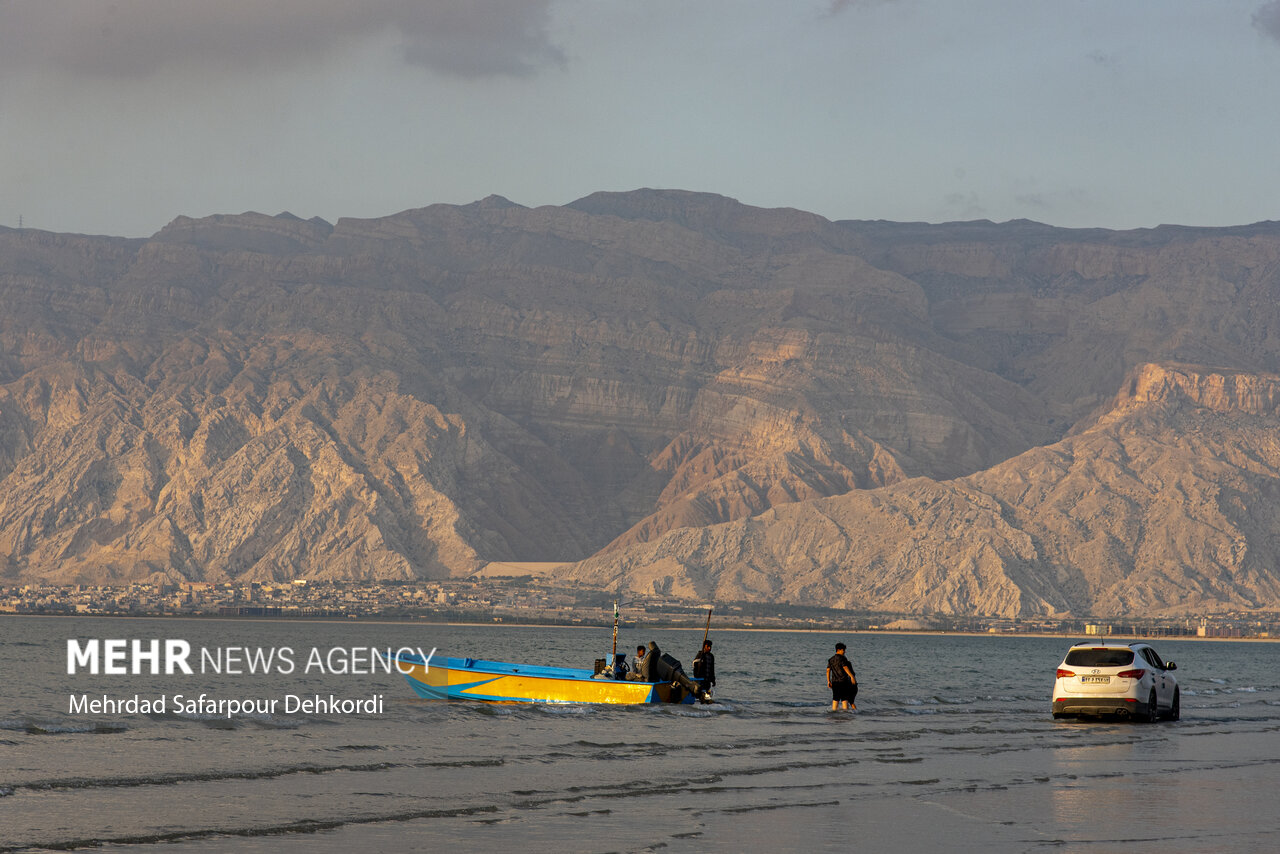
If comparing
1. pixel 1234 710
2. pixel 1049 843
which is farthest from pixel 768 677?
pixel 1049 843

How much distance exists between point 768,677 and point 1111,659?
47.4 metres

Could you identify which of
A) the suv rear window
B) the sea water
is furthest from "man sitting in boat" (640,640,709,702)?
the suv rear window

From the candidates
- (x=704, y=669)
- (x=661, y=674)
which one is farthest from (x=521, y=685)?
(x=704, y=669)

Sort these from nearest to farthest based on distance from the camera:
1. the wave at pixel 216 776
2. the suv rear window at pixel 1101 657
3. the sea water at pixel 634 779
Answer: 1. the sea water at pixel 634 779
2. the wave at pixel 216 776
3. the suv rear window at pixel 1101 657

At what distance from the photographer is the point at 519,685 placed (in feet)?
180

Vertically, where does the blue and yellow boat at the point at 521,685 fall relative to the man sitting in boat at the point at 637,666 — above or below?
below

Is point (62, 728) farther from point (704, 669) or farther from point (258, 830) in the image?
point (704, 669)

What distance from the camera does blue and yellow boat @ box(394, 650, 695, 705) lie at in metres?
52.2

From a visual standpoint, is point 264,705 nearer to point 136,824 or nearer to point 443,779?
point 443,779

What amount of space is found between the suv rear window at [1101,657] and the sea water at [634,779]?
75.9 inches

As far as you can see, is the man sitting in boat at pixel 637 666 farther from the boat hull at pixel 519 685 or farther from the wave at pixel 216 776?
the wave at pixel 216 776

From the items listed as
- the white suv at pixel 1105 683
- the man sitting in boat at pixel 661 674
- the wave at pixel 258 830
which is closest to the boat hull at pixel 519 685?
the man sitting in boat at pixel 661 674

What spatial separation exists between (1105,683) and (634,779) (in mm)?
20515

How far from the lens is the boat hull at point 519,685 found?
5212 centimetres
